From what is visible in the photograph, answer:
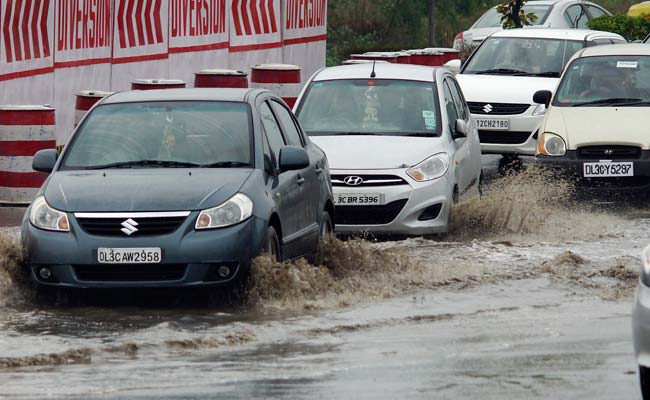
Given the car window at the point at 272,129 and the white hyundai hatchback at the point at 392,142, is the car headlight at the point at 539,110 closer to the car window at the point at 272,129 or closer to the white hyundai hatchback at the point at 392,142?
the white hyundai hatchback at the point at 392,142

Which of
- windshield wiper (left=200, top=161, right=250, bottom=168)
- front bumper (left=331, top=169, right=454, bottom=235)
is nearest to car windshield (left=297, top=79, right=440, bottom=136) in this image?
front bumper (left=331, top=169, right=454, bottom=235)

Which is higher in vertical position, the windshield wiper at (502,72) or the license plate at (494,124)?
the windshield wiper at (502,72)

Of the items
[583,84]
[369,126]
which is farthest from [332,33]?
[369,126]

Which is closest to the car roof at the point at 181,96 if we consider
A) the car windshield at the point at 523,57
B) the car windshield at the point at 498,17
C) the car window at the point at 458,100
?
the car window at the point at 458,100

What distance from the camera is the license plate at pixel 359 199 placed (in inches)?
569

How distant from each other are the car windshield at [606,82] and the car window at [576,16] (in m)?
15.7

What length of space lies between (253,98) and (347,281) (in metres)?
1.42

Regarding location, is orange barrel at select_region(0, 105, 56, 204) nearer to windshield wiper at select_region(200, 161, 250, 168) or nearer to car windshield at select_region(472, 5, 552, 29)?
windshield wiper at select_region(200, 161, 250, 168)

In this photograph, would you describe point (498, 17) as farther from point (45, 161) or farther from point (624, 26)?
point (45, 161)

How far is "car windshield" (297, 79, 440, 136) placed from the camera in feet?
51.1

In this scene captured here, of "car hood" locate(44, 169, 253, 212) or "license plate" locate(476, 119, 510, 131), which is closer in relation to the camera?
"car hood" locate(44, 169, 253, 212)

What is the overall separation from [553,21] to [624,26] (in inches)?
82.0

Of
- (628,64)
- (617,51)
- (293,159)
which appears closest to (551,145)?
(628,64)

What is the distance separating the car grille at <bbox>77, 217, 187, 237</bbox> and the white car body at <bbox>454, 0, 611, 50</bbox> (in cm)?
2380
